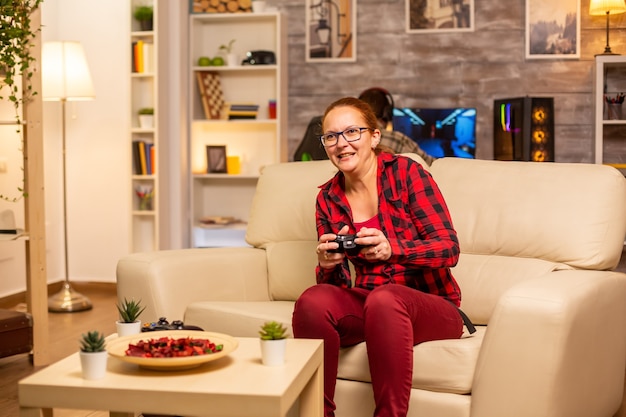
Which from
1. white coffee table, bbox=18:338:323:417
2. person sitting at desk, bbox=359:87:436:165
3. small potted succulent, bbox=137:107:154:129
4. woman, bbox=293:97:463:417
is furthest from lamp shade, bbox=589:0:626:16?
white coffee table, bbox=18:338:323:417

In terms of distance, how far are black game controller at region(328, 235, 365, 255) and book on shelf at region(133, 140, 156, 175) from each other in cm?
360

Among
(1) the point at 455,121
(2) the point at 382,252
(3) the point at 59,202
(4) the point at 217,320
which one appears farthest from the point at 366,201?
(3) the point at 59,202

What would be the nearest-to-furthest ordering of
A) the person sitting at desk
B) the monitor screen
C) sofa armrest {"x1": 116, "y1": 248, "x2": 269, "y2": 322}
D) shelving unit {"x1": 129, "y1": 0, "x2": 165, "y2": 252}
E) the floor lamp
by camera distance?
sofa armrest {"x1": 116, "y1": 248, "x2": 269, "y2": 322} < the person sitting at desk < the floor lamp < shelving unit {"x1": 129, "y1": 0, "x2": 165, "y2": 252} < the monitor screen

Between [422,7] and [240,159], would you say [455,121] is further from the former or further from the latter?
[240,159]

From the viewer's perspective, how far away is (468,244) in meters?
2.90

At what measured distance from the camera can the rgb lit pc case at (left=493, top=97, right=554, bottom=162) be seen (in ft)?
18.3

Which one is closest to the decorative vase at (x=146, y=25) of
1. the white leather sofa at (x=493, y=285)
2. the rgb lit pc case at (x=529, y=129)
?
the rgb lit pc case at (x=529, y=129)

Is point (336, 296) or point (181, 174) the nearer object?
point (336, 296)

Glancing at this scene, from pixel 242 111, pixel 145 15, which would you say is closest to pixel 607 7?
pixel 242 111

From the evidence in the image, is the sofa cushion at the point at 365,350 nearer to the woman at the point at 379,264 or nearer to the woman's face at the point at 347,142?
the woman at the point at 379,264

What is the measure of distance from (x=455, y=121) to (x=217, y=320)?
3464 millimetres

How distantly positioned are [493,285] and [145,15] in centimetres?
376

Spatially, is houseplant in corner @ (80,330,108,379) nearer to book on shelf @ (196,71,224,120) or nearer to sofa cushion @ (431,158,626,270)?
sofa cushion @ (431,158,626,270)

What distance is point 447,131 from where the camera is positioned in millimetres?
5902
